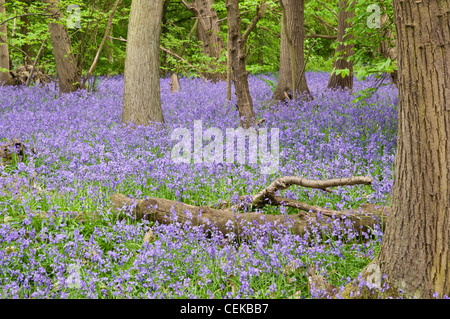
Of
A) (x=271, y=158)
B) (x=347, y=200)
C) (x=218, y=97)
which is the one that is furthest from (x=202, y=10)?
(x=347, y=200)

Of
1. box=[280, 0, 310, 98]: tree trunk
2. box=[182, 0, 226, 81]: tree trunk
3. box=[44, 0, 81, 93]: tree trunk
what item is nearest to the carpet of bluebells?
box=[280, 0, 310, 98]: tree trunk

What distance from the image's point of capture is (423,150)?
8.41 feet

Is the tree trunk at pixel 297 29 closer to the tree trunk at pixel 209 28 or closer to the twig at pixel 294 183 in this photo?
the tree trunk at pixel 209 28

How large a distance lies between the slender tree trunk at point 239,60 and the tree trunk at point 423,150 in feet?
16.0

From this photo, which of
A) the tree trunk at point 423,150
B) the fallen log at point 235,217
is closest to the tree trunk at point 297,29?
the fallen log at point 235,217

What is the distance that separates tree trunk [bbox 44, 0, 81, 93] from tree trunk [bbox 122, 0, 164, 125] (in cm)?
404

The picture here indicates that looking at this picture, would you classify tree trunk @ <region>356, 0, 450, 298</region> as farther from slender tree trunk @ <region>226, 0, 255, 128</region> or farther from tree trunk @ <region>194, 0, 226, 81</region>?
tree trunk @ <region>194, 0, 226, 81</region>

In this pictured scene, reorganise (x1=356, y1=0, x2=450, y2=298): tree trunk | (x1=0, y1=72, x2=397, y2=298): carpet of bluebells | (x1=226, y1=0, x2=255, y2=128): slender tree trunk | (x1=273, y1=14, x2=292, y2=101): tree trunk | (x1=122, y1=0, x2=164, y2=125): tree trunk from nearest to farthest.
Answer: (x1=356, y1=0, x2=450, y2=298): tree trunk, (x1=0, y1=72, x2=397, y2=298): carpet of bluebells, (x1=226, y1=0, x2=255, y2=128): slender tree trunk, (x1=122, y1=0, x2=164, y2=125): tree trunk, (x1=273, y1=14, x2=292, y2=101): tree trunk

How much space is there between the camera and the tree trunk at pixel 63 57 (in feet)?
38.2

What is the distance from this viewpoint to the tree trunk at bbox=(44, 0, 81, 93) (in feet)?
38.2

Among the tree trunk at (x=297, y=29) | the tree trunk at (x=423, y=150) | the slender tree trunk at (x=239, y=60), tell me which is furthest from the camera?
→ the tree trunk at (x=297, y=29)

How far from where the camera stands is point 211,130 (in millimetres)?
7535
